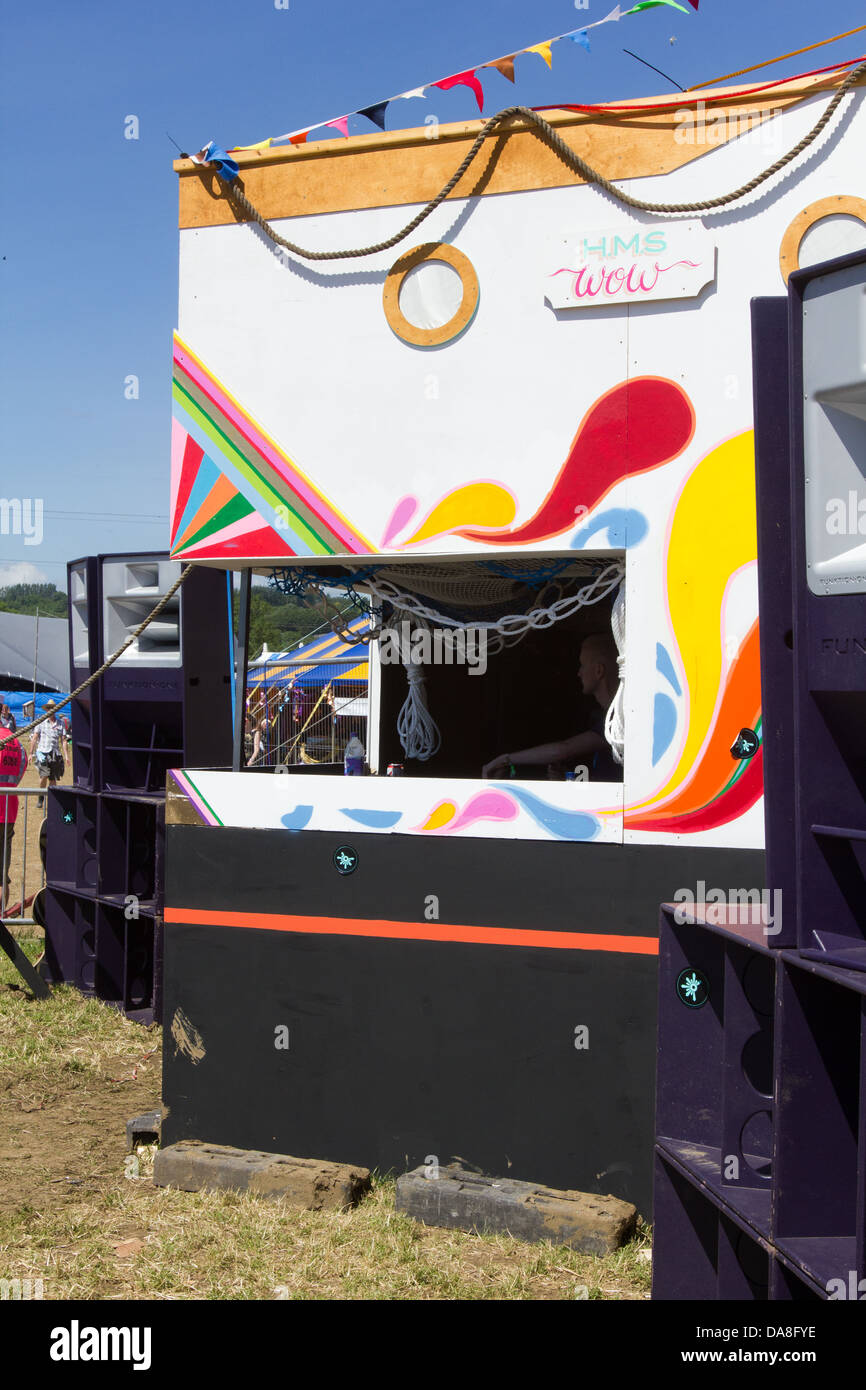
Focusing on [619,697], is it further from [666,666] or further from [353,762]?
[353,762]

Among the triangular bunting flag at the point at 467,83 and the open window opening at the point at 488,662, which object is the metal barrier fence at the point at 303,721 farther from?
the triangular bunting flag at the point at 467,83

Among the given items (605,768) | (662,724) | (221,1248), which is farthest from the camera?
(605,768)

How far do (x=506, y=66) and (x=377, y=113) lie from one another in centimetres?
62

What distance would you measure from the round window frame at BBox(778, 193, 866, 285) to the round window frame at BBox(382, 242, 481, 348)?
129 cm

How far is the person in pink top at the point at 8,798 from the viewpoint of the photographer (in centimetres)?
1091

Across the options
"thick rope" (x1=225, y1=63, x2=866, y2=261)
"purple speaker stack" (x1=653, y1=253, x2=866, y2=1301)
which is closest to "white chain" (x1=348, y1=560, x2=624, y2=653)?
"thick rope" (x1=225, y1=63, x2=866, y2=261)

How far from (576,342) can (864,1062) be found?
12.1ft

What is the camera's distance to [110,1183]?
5719 mm

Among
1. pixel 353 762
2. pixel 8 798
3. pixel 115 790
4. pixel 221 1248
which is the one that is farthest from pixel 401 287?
pixel 8 798

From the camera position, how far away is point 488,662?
8070 millimetres

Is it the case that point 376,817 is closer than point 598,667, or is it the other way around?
point 376,817

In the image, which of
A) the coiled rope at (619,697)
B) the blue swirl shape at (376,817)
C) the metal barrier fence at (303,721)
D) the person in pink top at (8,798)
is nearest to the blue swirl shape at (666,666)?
the coiled rope at (619,697)
